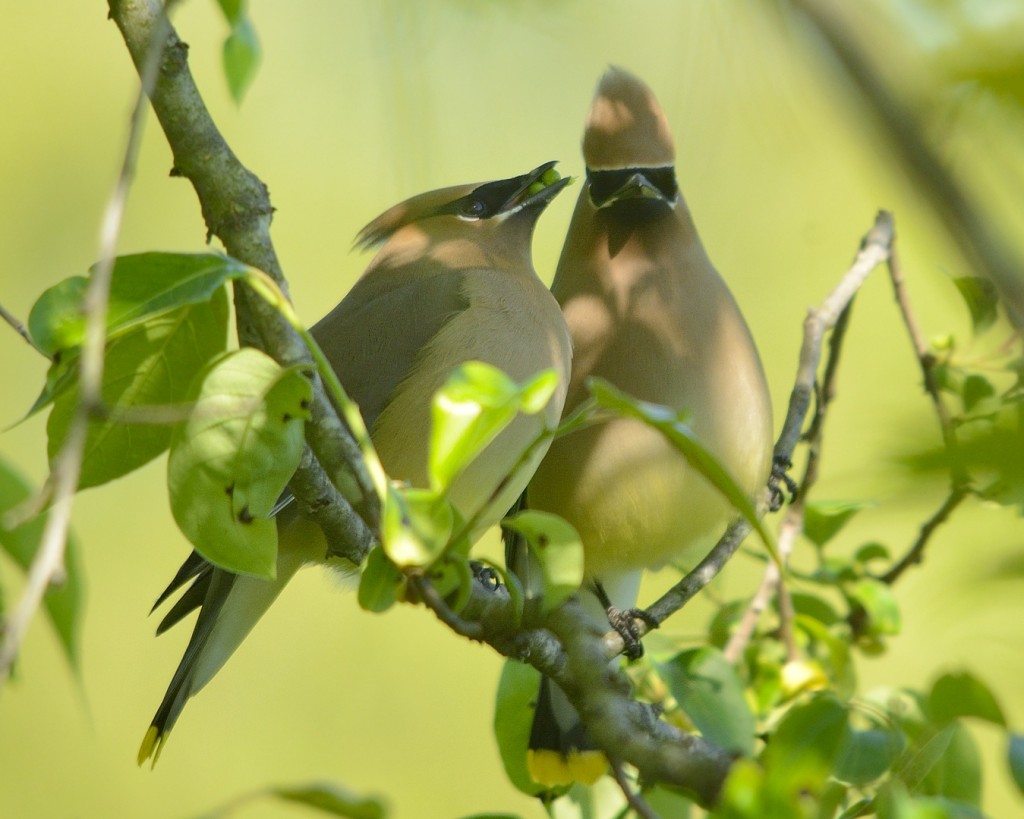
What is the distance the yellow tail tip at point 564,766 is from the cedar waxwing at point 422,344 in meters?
0.44

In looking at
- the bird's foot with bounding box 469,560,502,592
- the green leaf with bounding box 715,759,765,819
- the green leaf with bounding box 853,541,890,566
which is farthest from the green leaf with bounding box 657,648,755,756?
the green leaf with bounding box 853,541,890,566

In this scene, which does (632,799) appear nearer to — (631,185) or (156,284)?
(156,284)

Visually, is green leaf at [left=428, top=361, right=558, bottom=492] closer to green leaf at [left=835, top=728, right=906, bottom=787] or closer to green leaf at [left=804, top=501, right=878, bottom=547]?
green leaf at [left=835, top=728, right=906, bottom=787]

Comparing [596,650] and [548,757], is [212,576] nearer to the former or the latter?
[548,757]

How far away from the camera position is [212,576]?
2.55 meters

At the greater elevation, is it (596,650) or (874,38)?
(874,38)

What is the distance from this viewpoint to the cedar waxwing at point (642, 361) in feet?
9.90

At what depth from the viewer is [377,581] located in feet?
4.52

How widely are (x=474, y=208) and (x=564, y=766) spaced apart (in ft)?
4.87

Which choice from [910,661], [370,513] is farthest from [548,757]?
[910,661]

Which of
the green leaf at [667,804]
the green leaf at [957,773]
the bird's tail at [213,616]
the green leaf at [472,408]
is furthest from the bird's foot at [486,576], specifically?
the green leaf at [472,408]

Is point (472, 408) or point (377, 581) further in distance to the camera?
point (377, 581)

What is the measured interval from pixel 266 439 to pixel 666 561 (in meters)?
2.05

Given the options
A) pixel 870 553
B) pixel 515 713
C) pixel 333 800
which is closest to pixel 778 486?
pixel 870 553
